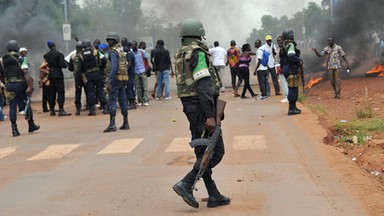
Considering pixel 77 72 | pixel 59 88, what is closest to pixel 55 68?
pixel 59 88

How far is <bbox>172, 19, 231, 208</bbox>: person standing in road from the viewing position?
558cm

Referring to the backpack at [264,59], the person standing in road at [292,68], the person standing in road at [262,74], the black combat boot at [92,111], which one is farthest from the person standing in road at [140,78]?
the person standing in road at [292,68]

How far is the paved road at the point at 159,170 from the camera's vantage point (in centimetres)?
594

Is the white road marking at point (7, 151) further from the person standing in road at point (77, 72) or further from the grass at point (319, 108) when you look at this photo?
the grass at point (319, 108)

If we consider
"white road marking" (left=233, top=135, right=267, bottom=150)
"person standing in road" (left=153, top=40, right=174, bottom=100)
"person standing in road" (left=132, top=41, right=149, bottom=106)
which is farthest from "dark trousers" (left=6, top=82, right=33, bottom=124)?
"person standing in road" (left=153, top=40, right=174, bottom=100)

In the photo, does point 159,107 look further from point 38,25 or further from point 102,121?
point 38,25

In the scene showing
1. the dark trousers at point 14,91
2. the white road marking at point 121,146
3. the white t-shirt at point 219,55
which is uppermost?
the white t-shirt at point 219,55

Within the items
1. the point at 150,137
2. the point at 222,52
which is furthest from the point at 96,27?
the point at 150,137

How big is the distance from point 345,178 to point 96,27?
3735 cm

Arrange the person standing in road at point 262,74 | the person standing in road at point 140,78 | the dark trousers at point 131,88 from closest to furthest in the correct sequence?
the dark trousers at point 131,88
the person standing in road at point 140,78
the person standing in road at point 262,74

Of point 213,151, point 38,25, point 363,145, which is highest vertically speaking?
point 38,25

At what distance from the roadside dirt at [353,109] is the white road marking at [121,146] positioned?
9.74 ft

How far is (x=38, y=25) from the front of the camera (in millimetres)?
26938

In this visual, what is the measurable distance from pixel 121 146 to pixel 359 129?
400cm
